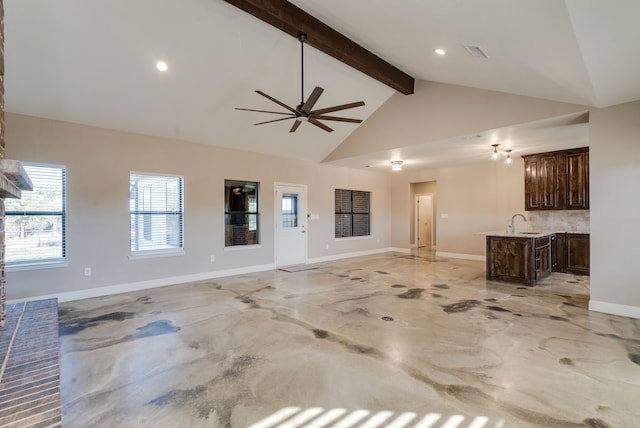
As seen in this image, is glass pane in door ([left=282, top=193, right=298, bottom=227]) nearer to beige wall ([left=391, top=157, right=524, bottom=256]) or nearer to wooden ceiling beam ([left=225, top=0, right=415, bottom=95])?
wooden ceiling beam ([left=225, top=0, right=415, bottom=95])

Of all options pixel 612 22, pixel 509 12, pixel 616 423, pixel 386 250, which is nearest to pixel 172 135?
pixel 509 12

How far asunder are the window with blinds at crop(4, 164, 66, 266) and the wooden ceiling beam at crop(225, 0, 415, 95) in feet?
12.3

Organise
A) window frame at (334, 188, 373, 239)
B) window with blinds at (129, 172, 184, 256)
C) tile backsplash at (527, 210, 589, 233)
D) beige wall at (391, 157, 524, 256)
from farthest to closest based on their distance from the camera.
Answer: window frame at (334, 188, 373, 239), beige wall at (391, 157, 524, 256), tile backsplash at (527, 210, 589, 233), window with blinds at (129, 172, 184, 256)

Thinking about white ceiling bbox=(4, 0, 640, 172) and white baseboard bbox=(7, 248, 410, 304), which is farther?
white baseboard bbox=(7, 248, 410, 304)

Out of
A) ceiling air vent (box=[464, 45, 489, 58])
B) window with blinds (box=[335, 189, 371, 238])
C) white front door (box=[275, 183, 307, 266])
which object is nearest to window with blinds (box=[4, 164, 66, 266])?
white front door (box=[275, 183, 307, 266])

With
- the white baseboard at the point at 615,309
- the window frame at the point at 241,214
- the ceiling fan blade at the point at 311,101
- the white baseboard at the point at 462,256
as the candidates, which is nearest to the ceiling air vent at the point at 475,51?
the ceiling fan blade at the point at 311,101

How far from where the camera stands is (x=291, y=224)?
7.71 meters

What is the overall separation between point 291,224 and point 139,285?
353 cm

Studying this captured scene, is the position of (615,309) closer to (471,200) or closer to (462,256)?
(462,256)

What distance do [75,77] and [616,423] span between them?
20.5ft

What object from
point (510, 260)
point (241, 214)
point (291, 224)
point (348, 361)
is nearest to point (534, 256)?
point (510, 260)

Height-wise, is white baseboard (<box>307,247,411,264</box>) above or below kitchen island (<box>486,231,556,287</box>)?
below

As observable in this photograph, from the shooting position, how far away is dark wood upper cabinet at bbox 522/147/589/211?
634cm

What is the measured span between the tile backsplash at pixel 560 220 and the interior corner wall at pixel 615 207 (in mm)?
3263
